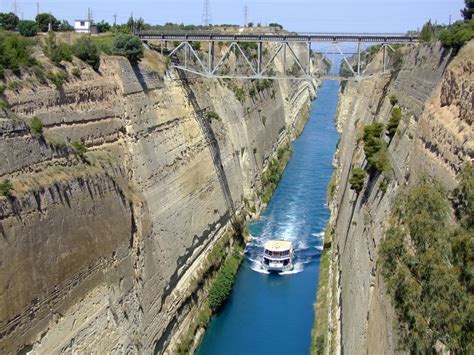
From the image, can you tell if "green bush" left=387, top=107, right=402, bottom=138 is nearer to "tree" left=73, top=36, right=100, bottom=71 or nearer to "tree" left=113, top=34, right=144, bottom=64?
"tree" left=113, top=34, right=144, bottom=64

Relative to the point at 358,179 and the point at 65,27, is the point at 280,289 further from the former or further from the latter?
the point at 65,27

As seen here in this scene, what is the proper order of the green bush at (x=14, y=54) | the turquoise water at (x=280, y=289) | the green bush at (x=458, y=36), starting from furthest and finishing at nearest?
the turquoise water at (x=280, y=289)
the green bush at (x=458, y=36)
the green bush at (x=14, y=54)

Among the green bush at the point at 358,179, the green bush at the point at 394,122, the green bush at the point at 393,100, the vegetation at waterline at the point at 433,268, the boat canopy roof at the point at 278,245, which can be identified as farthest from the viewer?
the boat canopy roof at the point at 278,245

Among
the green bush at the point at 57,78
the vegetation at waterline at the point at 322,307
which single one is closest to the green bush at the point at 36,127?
the green bush at the point at 57,78

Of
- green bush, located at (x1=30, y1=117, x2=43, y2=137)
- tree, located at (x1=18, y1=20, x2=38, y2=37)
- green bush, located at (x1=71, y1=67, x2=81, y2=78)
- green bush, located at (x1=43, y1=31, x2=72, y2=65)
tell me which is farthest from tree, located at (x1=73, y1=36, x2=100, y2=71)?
tree, located at (x1=18, y1=20, x2=38, y2=37)

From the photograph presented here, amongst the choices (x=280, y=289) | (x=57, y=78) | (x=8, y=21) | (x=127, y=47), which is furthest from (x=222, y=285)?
(x=8, y=21)

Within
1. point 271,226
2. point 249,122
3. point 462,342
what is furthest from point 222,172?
point 462,342

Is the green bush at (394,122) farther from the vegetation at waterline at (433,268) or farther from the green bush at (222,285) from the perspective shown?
the green bush at (222,285)
